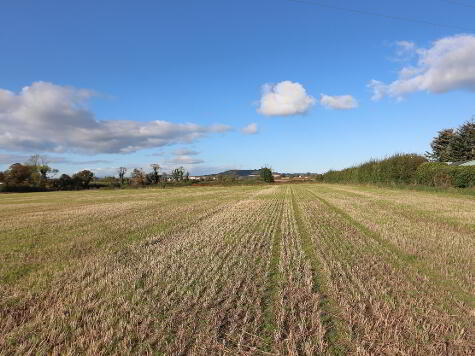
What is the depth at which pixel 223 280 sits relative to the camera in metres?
5.80

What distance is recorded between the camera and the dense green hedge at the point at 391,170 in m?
37.2

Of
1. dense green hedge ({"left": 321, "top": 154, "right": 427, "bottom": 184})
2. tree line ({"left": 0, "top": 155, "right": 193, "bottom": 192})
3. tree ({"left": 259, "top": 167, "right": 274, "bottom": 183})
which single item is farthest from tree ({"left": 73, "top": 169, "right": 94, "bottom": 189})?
dense green hedge ({"left": 321, "top": 154, "right": 427, "bottom": 184})

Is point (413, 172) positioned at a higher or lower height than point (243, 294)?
higher

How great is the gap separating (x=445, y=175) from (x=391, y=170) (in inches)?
427

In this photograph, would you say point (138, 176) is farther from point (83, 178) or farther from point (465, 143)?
point (465, 143)

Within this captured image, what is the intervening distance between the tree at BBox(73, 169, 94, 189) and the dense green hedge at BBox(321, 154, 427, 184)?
73.5m

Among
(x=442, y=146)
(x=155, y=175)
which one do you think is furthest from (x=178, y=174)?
(x=442, y=146)

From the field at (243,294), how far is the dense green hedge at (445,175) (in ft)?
71.8

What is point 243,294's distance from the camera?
506 centimetres

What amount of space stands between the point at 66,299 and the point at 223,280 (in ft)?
8.37

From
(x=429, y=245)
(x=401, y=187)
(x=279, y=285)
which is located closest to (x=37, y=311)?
(x=279, y=285)

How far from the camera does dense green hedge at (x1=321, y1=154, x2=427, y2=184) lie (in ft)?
122

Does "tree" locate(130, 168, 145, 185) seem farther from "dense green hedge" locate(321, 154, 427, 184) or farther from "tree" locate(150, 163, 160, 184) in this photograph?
"dense green hedge" locate(321, 154, 427, 184)

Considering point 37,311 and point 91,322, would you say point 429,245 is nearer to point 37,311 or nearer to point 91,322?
point 91,322
